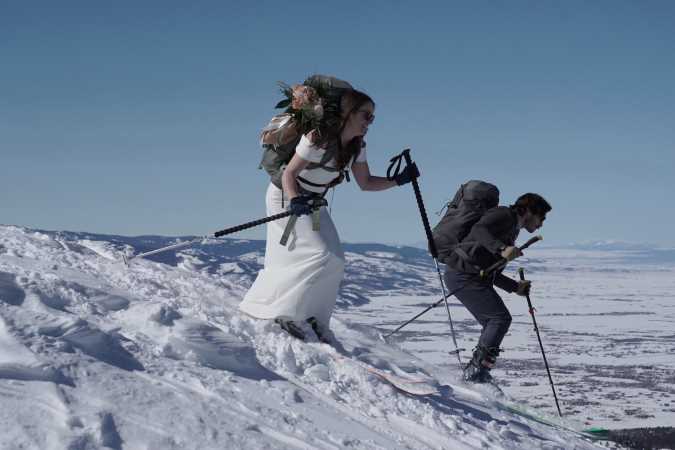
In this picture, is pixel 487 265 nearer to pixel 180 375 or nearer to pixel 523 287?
pixel 523 287

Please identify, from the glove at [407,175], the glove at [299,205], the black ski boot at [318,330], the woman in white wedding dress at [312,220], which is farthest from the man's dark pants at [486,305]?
the glove at [299,205]

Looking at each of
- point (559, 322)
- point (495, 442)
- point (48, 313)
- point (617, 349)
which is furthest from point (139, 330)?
point (559, 322)

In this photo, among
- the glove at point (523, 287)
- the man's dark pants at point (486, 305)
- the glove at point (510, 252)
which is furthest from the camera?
the glove at point (523, 287)

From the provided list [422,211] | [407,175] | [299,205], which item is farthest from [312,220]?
[422,211]

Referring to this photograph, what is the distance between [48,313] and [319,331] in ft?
6.92

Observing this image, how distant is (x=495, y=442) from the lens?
3.76 m

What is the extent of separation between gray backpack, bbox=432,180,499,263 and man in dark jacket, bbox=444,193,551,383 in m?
0.08

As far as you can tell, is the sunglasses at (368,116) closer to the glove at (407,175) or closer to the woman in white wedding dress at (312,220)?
the woman in white wedding dress at (312,220)

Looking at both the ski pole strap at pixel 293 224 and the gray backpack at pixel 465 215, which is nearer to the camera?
the ski pole strap at pixel 293 224

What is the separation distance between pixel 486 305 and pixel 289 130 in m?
2.22

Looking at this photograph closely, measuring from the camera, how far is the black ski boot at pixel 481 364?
5543 mm

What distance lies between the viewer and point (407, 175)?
5.33 metres

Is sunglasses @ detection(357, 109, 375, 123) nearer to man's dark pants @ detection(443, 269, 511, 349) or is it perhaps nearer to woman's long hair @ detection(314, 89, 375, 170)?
woman's long hair @ detection(314, 89, 375, 170)

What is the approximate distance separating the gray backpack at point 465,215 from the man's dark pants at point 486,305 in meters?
0.24
